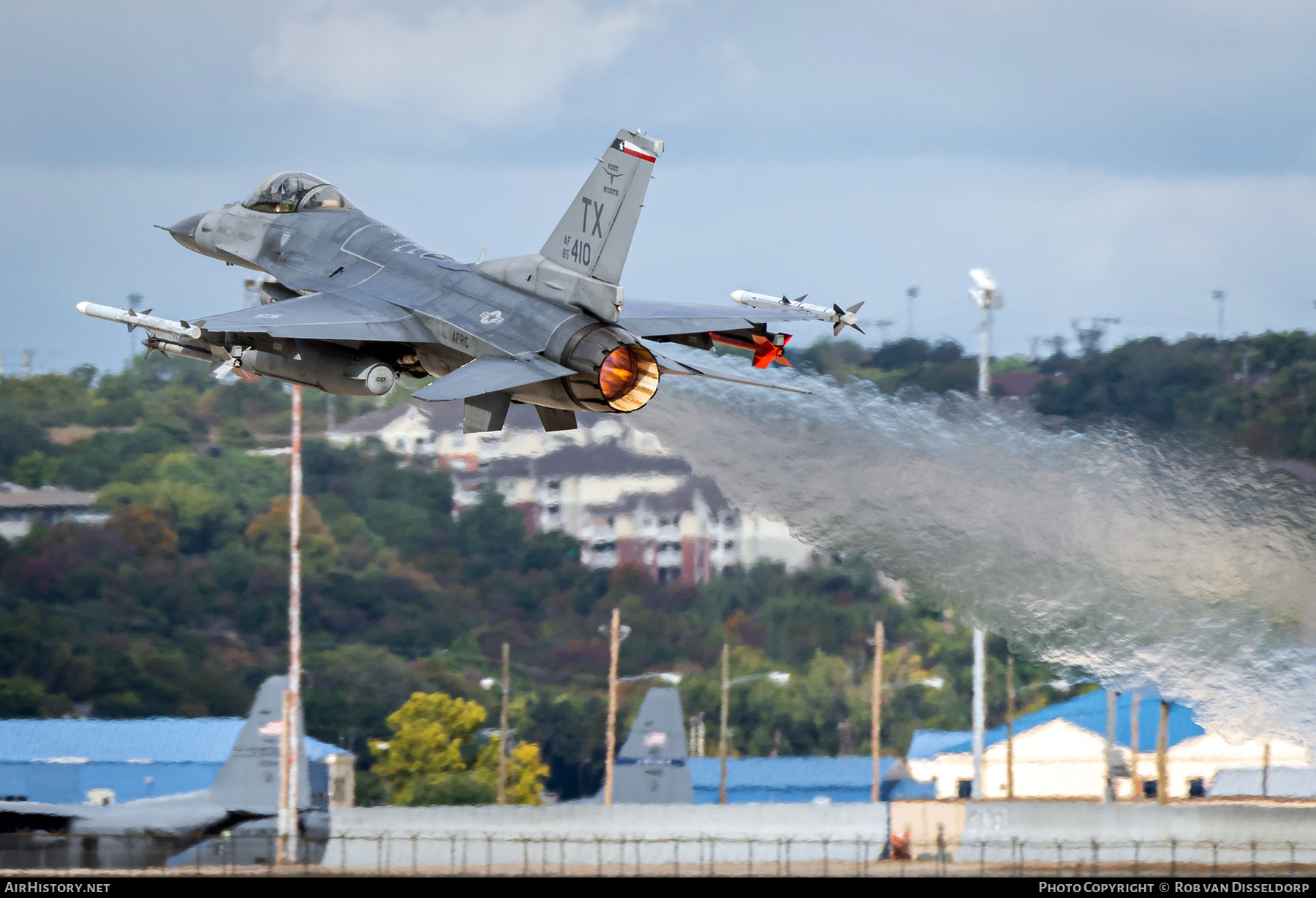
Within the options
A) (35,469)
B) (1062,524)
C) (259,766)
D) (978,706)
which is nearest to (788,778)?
(978,706)

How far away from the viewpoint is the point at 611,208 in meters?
20.7

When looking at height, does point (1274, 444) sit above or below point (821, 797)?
above

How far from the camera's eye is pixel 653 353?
66.7ft

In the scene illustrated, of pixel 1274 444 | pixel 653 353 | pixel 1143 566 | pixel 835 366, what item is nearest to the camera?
pixel 653 353

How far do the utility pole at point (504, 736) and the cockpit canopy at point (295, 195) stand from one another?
1840 centimetres

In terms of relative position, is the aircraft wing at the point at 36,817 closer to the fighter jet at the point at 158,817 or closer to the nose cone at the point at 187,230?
the fighter jet at the point at 158,817

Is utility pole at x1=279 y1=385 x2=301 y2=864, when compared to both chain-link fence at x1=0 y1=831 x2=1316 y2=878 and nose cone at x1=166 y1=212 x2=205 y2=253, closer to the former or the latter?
chain-link fence at x1=0 y1=831 x2=1316 y2=878

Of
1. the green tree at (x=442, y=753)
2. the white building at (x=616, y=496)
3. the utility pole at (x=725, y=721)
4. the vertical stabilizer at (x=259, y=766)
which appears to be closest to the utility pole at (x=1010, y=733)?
the white building at (x=616, y=496)

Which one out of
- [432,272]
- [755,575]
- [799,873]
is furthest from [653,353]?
[755,575]

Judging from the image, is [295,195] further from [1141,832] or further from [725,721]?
[725,721]

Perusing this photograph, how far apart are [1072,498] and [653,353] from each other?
9446mm

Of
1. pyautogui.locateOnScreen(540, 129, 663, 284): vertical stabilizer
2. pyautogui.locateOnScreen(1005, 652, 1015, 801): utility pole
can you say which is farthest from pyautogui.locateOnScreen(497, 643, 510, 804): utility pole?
pyautogui.locateOnScreen(540, 129, 663, 284): vertical stabilizer
